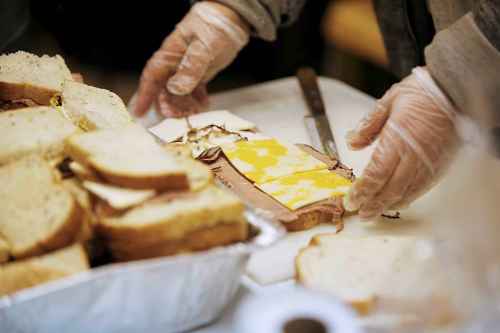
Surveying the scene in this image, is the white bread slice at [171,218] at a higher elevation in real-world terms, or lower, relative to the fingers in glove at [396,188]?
higher

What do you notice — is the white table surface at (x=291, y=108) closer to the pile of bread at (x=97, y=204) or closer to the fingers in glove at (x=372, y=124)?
the fingers in glove at (x=372, y=124)

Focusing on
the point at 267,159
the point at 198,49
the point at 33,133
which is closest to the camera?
the point at 33,133

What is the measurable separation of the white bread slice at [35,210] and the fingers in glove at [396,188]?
682 millimetres

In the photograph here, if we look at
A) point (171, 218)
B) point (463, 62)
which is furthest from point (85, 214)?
point (463, 62)

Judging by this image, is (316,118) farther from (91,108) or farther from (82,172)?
(82,172)

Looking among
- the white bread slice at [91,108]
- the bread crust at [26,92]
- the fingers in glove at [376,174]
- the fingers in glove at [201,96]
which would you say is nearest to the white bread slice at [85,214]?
the white bread slice at [91,108]

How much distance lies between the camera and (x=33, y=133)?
1368 mm

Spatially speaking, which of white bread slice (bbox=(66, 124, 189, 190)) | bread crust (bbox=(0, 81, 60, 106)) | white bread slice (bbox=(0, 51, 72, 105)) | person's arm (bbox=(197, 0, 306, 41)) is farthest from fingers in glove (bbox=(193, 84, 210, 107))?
white bread slice (bbox=(66, 124, 189, 190))

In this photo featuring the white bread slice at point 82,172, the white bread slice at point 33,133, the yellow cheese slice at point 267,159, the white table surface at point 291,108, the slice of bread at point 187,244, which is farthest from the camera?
the white table surface at point 291,108

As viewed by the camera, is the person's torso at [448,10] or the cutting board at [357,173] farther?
the person's torso at [448,10]

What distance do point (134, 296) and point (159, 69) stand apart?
48.9 inches

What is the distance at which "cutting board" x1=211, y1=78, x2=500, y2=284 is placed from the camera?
905mm

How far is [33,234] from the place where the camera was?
1.13m

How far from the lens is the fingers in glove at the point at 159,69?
84.7 inches
